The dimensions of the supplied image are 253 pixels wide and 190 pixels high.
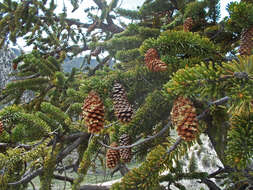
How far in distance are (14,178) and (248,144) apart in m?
1.30

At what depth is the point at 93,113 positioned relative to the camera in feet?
2.55

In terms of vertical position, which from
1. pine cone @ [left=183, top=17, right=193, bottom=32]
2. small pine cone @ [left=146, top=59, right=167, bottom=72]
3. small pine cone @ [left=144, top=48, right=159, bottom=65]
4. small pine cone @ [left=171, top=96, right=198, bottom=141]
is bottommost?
small pine cone @ [left=171, top=96, right=198, bottom=141]

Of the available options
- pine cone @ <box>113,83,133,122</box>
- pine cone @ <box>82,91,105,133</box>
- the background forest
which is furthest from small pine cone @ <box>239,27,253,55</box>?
pine cone @ <box>82,91,105,133</box>

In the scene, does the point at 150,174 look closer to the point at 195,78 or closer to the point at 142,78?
the point at 195,78

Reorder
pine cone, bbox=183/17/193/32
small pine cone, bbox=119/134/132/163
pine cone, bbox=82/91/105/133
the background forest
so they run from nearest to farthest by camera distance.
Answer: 1. the background forest
2. pine cone, bbox=82/91/105/133
3. small pine cone, bbox=119/134/132/163
4. pine cone, bbox=183/17/193/32

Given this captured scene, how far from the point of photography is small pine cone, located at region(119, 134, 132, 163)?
980 mm

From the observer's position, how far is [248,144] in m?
0.54

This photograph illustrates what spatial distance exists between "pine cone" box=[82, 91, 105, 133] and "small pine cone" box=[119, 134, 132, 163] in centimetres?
25

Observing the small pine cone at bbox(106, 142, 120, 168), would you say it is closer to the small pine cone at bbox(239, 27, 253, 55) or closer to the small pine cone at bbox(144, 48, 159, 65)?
the small pine cone at bbox(144, 48, 159, 65)

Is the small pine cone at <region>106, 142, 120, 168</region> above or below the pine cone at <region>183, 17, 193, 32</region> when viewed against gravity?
below

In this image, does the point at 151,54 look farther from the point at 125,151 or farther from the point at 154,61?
the point at 125,151

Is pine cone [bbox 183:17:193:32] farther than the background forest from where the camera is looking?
Yes

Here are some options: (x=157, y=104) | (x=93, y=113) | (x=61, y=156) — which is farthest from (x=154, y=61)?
(x=61, y=156)

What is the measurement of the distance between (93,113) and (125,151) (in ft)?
1.03
